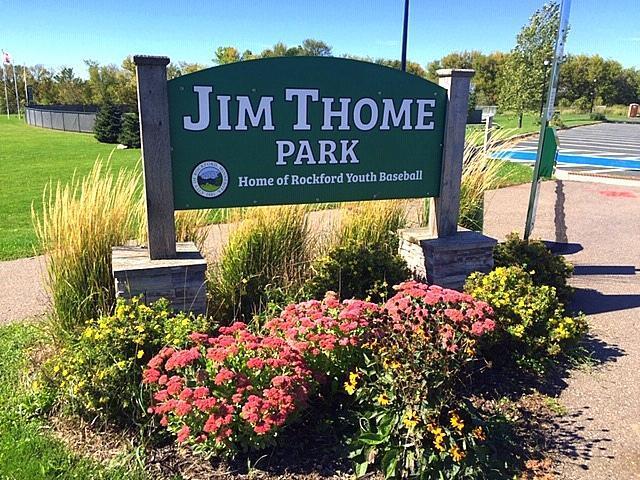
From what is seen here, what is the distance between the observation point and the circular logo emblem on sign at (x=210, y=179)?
3.91 m

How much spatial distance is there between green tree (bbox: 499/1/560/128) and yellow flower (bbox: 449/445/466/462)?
2675 cm

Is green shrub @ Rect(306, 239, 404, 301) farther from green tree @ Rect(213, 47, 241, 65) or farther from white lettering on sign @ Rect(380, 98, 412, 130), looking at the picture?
green tree @ Rect(213, 47, 241, 65)

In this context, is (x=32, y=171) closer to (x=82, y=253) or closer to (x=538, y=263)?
(x=82, y=253)

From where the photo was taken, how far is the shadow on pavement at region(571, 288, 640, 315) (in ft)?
16.2

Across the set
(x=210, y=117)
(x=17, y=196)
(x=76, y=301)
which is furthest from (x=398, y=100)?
(x=17, y=196)

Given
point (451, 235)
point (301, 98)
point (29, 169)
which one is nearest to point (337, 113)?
point (301, 98)

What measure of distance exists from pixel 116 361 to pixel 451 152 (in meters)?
3.08

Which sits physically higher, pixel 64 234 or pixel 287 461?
pixel 64 234

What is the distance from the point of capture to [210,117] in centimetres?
384

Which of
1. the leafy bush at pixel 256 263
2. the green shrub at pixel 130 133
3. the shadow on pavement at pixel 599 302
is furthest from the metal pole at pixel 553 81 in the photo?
the green shrub at pixel 130 133

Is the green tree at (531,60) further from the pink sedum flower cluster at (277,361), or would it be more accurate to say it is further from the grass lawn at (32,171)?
the pink sedum flower cluster at (277,361)

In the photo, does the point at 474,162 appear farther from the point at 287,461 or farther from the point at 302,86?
the point at 287,461

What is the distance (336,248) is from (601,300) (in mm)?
2580

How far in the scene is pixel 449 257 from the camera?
15.1ft
